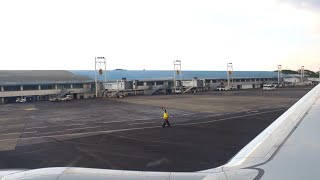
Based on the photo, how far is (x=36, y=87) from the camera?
285 ft

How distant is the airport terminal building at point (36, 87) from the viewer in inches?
3228

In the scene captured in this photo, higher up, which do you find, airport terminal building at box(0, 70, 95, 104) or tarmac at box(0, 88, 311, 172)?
airport terminal building at box(0, 70, 95, 104)

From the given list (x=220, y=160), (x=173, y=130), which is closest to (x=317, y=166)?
(x=220, y=160)

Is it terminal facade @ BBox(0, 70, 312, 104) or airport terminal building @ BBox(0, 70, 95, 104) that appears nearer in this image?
airport terminal building @ BBox(0, 70, 95, 104)

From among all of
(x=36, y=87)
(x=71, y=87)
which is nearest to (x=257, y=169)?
(x=36, y=87)

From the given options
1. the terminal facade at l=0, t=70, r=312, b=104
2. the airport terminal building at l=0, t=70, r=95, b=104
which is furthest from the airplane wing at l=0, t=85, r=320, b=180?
the airport terminal building at l=0, t=70, r=95, b=104

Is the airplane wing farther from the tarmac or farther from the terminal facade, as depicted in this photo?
the terminal facade

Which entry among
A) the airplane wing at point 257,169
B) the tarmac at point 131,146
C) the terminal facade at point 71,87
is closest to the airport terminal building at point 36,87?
the terminal facade at point 71,87

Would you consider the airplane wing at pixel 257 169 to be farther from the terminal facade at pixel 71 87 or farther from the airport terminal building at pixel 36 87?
the airport terminal building at pixel 36 87

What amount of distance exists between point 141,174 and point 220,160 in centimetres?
1096

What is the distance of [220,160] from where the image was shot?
1496 centimetres

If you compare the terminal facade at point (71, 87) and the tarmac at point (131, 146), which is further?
the terminal facade at point (71, 87)

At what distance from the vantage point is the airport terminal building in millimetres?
82000

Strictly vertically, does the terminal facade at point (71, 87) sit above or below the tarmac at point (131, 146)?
above
